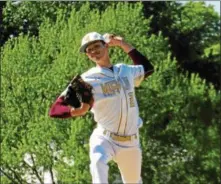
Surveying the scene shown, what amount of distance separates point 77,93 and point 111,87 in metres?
0.27

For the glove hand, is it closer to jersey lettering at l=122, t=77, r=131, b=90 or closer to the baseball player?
the baseball player

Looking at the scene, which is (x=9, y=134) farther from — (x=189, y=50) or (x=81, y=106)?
(x=81, y=106)

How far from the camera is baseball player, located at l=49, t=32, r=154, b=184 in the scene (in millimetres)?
5379

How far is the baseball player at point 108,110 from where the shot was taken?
5.38 m

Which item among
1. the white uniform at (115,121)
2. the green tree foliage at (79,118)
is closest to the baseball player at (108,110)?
the white uniform at (115,121)

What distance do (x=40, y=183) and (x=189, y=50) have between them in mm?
7557

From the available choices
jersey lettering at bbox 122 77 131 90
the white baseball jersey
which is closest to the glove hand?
the white baseball jersey

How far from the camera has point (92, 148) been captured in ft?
17.9

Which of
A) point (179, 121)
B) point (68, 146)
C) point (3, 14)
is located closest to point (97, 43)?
point (3, 14)

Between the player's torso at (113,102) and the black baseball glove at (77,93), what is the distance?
0.08m

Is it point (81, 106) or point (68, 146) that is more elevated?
point (81, 106)

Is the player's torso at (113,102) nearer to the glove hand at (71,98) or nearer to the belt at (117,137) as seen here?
the belt at (117,137)

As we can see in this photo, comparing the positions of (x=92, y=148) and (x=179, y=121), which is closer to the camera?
(x=92, y=148)

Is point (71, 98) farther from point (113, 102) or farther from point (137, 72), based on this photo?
point (137, 72)
